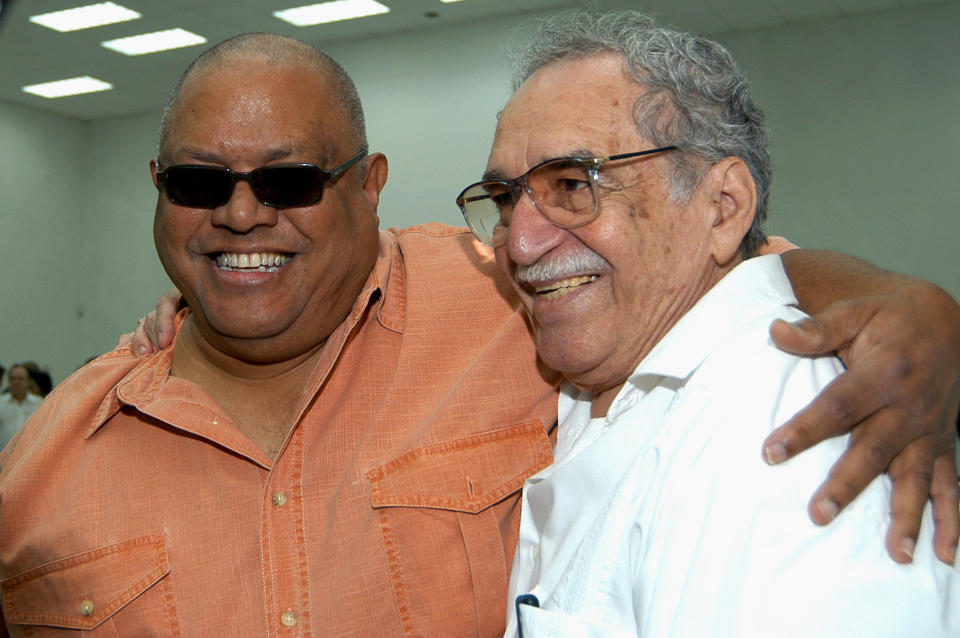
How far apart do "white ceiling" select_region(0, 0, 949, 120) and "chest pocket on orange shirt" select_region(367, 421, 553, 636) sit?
6.58m

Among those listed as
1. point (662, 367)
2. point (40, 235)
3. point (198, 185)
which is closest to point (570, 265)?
point (662, 367)

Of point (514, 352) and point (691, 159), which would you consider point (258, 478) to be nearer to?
point (514, 352)

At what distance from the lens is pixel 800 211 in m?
9.57

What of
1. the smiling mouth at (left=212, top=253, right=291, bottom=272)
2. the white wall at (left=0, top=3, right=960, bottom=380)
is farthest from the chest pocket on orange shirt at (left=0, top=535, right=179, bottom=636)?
the white wall at (left=0, top=3, right=960, bottom=380)

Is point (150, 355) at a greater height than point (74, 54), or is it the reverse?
point (74, 54)

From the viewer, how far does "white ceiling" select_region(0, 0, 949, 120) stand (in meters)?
9.19

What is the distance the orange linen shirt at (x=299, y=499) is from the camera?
180 centimetres

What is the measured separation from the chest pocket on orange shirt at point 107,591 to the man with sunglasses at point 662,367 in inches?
28.2

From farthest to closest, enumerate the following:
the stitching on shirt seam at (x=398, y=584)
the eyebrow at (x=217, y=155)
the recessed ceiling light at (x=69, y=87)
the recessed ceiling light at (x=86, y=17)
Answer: the recessed ceiling light at (x=69, y=87) < the recessed ceiling light at (x=86, y=17) < the eyebrow at (x=217, y=155) < the stitching on shirt seam at (x=398, y=584)

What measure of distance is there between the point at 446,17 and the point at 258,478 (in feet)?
29.1

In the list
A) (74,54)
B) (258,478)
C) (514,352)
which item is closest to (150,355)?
(258,478)

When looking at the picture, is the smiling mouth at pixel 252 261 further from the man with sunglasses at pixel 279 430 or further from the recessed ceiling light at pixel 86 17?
the recessed ceiling light at pixel 86 17

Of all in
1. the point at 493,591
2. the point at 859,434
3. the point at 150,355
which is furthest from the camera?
the point at 150,355

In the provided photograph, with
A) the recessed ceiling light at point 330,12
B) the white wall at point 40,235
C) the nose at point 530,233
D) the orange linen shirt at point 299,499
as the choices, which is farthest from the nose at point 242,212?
the white wall at point 40,235
